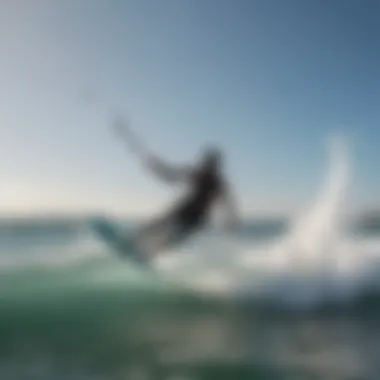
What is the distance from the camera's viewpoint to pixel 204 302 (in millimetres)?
1975

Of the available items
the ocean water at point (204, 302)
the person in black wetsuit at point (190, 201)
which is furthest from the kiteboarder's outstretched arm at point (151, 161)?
the ocean water at point (204, 302)

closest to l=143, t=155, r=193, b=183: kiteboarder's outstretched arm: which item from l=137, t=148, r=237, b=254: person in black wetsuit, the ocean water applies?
l=137, t=148, r=237, b=254: person in black wetsuit

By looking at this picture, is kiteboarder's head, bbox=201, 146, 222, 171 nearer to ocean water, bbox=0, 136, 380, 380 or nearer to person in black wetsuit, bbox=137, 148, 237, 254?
person in black wetsuit, bbox=137, 148, 237, 254

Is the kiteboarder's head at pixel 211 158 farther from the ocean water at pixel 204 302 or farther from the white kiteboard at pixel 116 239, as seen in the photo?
the white kiteboard at pixel 116 239

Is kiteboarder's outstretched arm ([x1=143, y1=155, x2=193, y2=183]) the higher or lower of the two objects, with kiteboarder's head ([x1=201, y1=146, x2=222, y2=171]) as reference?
lower

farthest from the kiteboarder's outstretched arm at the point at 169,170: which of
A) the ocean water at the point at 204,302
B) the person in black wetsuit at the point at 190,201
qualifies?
the ocean water at the point at 204,302

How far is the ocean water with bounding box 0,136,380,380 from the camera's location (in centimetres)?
192

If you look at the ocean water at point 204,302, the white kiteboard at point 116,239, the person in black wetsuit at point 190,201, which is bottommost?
the ocean water at point 204,302

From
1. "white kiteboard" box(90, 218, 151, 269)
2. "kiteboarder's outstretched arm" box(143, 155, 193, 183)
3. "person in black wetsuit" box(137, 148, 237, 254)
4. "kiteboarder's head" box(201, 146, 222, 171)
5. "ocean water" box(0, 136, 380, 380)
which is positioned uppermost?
"kiteboarder's head" box(201, 146, 222, 171)

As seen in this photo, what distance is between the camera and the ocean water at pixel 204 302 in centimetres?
192

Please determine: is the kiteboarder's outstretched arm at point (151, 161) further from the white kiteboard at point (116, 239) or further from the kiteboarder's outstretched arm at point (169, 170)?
the white kiteboard at point (116, 239)

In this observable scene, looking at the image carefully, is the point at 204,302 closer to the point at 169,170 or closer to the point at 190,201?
the point at 190,201

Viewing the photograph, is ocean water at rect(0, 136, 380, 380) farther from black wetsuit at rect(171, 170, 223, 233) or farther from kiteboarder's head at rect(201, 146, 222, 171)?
kiteboarder's head at rect(201, 146, 222, 171)

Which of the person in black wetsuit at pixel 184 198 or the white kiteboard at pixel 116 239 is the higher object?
the person in black wetsuit at pixel 184 198
